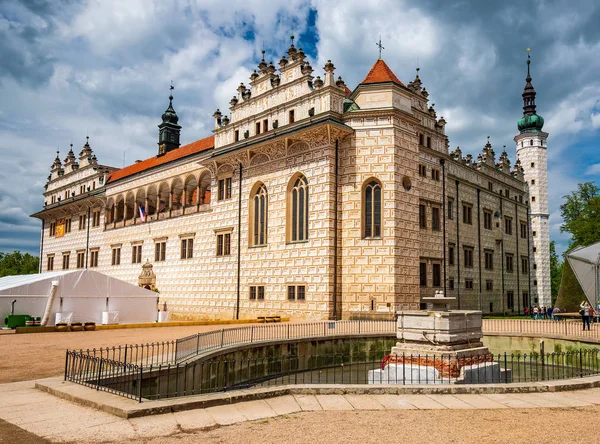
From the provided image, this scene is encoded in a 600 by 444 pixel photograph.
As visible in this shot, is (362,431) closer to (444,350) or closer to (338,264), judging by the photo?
(444,350)

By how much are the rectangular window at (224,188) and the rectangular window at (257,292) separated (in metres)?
7.34

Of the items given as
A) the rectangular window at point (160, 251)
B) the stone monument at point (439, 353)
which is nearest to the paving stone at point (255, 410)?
the stone monument at point (439, 353)

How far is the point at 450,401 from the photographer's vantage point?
1011cm

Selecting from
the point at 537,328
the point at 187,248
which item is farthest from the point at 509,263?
the point at 187,248

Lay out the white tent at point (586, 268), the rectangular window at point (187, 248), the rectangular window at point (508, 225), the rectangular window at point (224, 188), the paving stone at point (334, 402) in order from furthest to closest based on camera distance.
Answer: the rectangular window at point (508, 225) → the rectangular window at point (187, 248) → the rectangular window at point (224, 188) → the white tent at point (586, 268) → the paving stone at point (334, 402)

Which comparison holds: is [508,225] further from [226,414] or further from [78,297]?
[226,414]

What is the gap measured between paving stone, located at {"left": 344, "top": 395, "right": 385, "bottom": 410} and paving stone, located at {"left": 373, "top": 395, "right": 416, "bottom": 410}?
102mm

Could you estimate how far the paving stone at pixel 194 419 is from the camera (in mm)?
8105

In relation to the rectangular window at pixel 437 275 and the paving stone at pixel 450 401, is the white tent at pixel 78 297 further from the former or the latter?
the paving stone at pixel 450 401

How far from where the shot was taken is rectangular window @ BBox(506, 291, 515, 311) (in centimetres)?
4466

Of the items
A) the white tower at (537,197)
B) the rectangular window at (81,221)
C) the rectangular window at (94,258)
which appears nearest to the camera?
the rectangular window at (94,258)

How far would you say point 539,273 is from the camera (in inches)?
2077

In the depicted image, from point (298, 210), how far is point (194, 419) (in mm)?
23412

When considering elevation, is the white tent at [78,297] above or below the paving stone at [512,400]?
above
